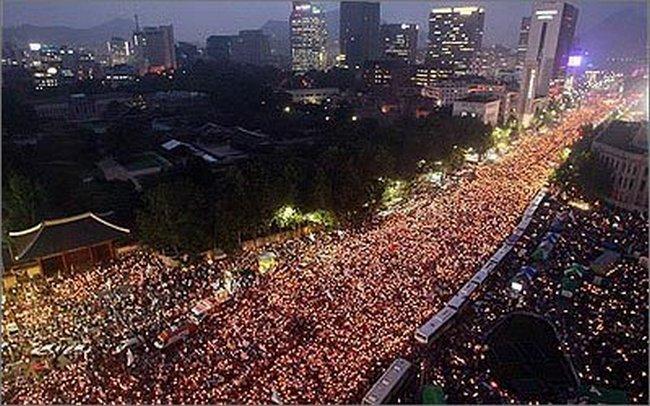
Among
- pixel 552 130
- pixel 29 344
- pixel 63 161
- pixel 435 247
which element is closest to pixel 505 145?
pixel 552 130

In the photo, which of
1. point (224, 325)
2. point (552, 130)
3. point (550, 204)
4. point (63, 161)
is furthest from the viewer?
point (552, 130)

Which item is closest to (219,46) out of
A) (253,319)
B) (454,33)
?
(454,33)

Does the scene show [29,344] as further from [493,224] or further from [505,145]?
Answer: [505,145]

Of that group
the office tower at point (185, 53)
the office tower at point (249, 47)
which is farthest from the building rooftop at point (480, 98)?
the office tower at point (249, 47)

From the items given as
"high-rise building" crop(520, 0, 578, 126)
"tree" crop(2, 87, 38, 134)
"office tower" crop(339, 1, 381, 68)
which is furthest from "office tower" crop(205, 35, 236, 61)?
"tree" crop(2, 87, 38, 134)

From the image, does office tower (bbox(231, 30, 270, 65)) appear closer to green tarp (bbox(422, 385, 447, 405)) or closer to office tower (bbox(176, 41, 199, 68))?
office tower (bbox(176, 41, 199, 68))

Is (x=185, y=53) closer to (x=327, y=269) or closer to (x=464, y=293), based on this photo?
(x=327, y=269)
